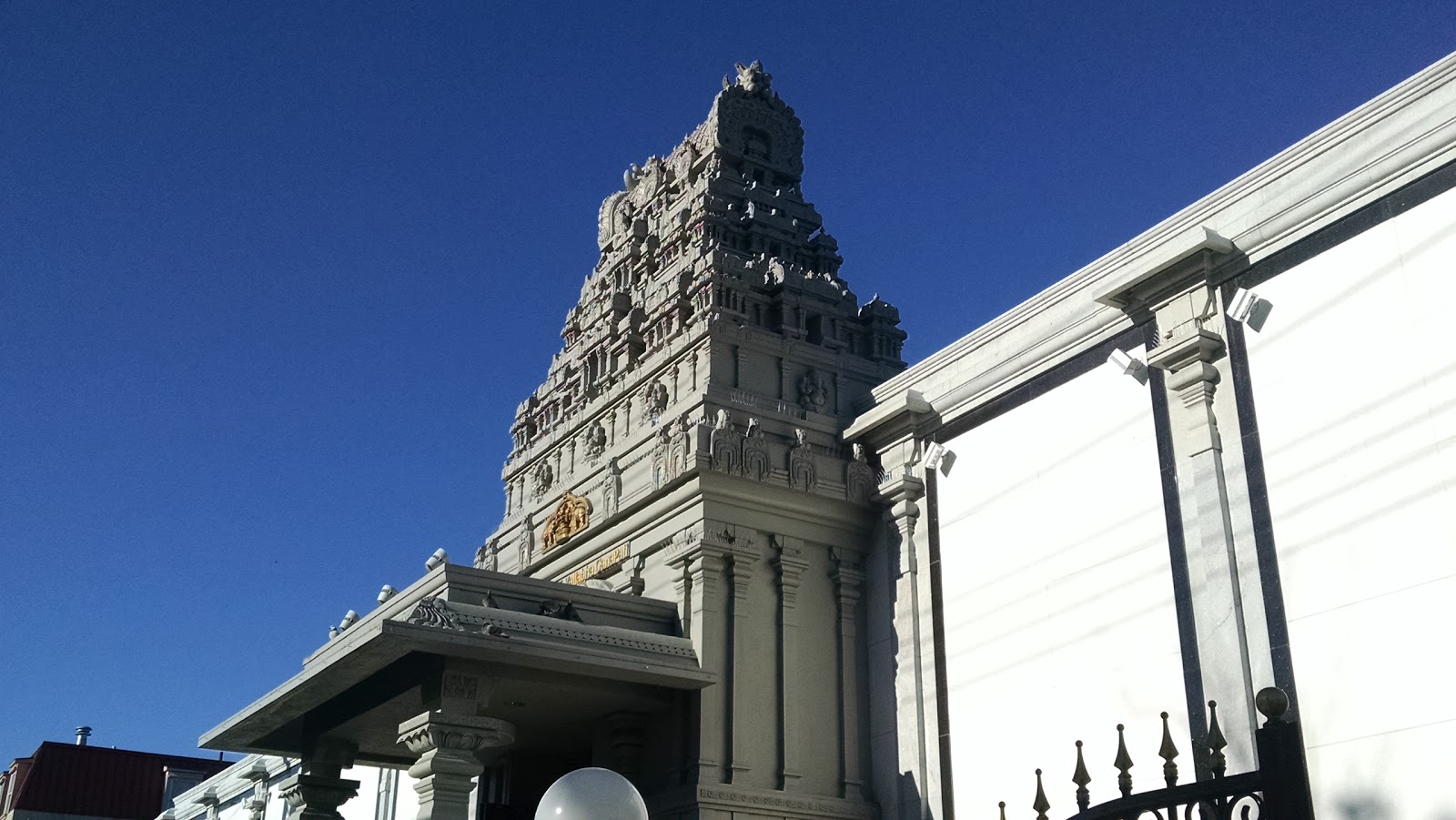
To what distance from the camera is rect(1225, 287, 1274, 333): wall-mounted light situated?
1666 centimetres

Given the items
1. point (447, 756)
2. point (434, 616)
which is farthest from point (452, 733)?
point (434, 616)

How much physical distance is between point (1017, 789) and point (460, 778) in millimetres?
7577

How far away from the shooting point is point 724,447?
2144 cm

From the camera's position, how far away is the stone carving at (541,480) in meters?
27.0

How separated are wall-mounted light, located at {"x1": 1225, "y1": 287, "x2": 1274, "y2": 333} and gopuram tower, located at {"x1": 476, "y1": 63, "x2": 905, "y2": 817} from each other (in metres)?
7.48

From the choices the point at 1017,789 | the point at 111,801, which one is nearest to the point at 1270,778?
the point at 1017,789

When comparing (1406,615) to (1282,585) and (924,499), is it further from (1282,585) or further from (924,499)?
(924,499)

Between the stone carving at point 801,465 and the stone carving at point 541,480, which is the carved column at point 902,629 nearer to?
the stone carving at point 801,465

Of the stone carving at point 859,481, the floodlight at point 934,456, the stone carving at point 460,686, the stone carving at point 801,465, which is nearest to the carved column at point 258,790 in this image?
the stone carving at point 460,686

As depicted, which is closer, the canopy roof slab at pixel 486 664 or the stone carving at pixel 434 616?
the stone carving at pixel 434 616

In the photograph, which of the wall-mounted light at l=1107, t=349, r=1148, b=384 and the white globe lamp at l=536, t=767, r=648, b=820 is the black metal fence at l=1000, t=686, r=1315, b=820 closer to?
the white globe lamp at l=536, t=767, r=648, b=820

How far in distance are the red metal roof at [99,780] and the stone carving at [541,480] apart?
33991mm

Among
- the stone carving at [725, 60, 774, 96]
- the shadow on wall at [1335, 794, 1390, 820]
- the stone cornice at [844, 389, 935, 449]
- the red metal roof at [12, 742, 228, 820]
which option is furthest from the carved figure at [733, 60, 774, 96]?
the red metal roof at [12, 742, 228, 820]

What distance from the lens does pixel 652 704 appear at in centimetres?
2097
